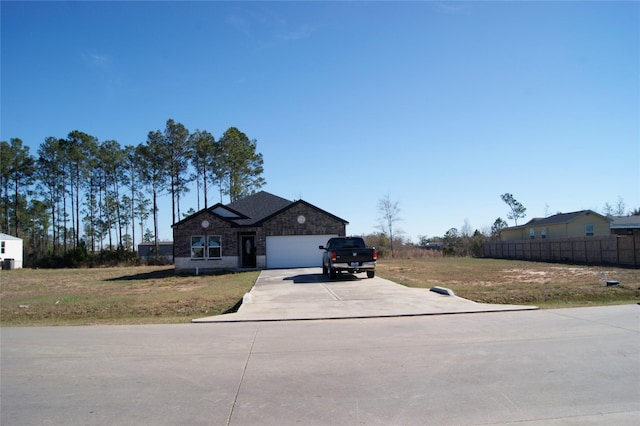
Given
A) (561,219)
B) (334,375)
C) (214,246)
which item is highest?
(561,219)

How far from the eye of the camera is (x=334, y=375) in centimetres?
608

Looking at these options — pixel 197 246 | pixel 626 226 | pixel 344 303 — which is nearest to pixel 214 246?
pixel 197 246

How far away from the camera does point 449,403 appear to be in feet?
16.3

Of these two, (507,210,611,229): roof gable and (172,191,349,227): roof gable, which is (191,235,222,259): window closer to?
(172,191,349,227): roof gable

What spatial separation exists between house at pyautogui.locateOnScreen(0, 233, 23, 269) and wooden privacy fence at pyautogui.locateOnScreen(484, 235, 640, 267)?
5100 cm

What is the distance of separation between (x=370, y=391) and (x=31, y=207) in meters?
66.3

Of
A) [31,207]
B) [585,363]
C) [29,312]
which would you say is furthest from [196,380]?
[31,207]

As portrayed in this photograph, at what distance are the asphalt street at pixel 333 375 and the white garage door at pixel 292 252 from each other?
2150 centimetres

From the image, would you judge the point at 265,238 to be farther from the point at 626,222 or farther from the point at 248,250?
the point at 626,222

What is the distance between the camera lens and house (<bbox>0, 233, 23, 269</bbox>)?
155 ft

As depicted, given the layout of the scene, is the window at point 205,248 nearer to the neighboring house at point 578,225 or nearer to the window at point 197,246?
the window at point 197,246

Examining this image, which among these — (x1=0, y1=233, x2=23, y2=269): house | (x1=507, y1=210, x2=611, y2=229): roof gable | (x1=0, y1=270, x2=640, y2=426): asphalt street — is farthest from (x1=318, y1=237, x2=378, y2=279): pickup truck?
(x1=0, y1=233, x2=23, y2=269): house

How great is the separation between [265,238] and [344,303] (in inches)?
717

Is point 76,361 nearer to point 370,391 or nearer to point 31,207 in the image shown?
point 370,391
